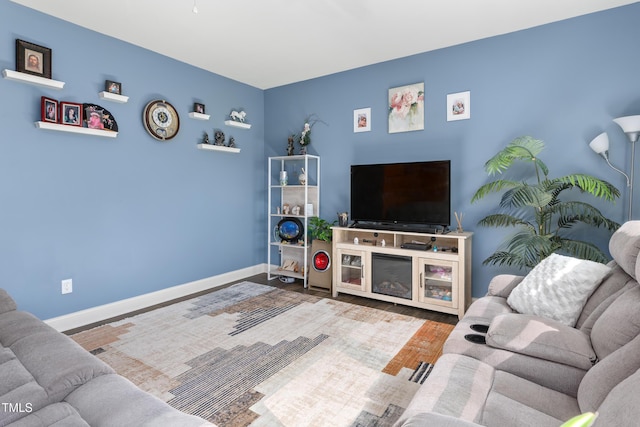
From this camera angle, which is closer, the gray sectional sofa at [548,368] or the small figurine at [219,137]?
the gray sectional sofa at [548,368]

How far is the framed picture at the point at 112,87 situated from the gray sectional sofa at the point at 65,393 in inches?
96.1

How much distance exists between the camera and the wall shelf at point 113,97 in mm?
3105

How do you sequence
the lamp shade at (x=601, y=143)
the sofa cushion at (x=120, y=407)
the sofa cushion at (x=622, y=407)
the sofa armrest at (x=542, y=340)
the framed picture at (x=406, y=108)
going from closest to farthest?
the sofa cushion at (x=622, y=407), the sofa cushion at (x=120, y=407), the sofa armrest at (x=542, y=340), the lamp shade at (x=601, y=143), the framed picture at (x=406, y=108)

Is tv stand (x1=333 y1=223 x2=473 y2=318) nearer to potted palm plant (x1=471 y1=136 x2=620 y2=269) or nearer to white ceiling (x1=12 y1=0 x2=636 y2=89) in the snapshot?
potted palm plant (x1=471 y1=136 x2=620 y2=269)

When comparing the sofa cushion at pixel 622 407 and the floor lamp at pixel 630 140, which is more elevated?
the floor lamp at pixel 630 140

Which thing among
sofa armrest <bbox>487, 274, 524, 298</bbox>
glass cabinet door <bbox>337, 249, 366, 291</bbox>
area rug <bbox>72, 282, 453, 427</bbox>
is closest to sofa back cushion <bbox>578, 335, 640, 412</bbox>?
area rug <bbox>72, 282, 453, 427</bbox>

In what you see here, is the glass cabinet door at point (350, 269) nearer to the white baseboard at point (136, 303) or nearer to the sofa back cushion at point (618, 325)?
the white baseboard at point (136, 303)

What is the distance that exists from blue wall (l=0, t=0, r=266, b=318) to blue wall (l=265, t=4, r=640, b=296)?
1.38 metres

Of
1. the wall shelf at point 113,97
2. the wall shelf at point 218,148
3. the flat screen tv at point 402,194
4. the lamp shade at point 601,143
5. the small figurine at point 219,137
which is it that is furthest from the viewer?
the small figurine at point 219,137

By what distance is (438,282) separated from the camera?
10.8 ft

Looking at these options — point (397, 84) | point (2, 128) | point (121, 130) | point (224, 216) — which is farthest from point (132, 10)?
point (397, 84)

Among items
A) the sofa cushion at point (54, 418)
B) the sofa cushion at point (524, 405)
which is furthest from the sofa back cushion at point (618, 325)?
the sofa cushion at point (54, 418)

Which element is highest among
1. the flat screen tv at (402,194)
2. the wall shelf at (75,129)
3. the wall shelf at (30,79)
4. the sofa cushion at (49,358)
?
the wall shelf at (30,79)

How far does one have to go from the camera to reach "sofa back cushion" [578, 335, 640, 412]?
104 cm
